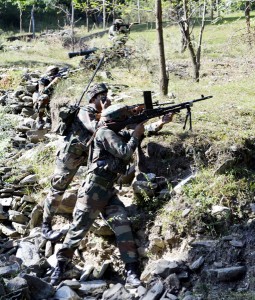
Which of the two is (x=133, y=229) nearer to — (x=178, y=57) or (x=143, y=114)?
(x=143, y=114)

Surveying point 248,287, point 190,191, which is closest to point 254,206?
point 190,191

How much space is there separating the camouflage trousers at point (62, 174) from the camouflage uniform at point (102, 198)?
83 centimetres

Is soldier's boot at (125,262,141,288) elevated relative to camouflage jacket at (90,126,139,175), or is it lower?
lower

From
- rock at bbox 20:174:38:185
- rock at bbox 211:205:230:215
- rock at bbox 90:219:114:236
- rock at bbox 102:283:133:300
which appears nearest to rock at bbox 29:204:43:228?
rock at bbox 20:174:38:185

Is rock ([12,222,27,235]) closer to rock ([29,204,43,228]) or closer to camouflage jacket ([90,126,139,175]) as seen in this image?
rock ([29,204,43,228])

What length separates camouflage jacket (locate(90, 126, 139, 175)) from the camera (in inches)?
212

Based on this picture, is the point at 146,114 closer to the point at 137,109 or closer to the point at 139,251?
the point at 137,109

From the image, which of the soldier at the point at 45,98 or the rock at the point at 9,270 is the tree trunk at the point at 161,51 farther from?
the rock at the point at 9,270

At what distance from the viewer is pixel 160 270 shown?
16.3 ft

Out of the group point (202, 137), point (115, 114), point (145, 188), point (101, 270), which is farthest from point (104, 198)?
point (202, 137)

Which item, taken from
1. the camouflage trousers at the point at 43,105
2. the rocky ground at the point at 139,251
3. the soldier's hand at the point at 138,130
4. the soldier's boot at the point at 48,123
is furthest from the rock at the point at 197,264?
the camouflage trousers at the point at 43,105

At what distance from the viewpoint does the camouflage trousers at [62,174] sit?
20.9 feet

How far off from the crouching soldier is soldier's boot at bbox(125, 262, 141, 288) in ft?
0.09

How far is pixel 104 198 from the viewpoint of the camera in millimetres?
5555
